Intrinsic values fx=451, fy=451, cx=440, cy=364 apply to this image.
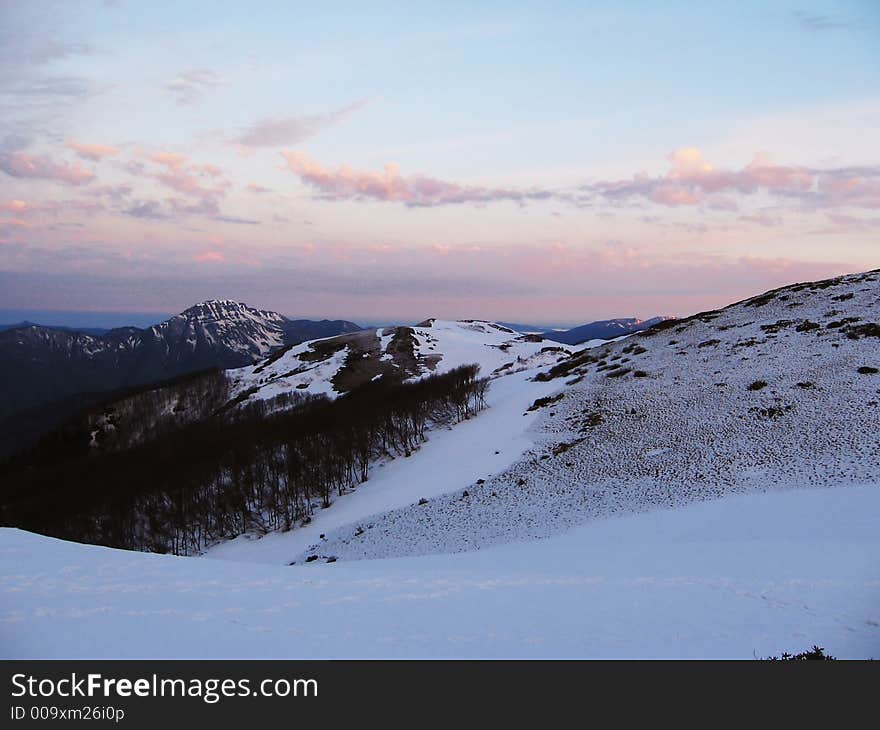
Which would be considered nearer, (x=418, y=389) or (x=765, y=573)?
(x=765, y=573)

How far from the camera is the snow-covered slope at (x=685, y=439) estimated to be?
2705cm

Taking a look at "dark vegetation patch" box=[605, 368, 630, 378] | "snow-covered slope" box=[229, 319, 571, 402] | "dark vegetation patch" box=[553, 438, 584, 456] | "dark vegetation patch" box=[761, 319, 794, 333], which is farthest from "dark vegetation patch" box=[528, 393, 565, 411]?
"snow-covered slope" box=[229, 319, 571, 402]

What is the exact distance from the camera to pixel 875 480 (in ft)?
75.5

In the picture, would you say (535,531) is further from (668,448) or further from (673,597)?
(673,597)

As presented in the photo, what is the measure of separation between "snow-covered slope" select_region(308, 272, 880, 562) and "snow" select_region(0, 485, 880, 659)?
9759 mm

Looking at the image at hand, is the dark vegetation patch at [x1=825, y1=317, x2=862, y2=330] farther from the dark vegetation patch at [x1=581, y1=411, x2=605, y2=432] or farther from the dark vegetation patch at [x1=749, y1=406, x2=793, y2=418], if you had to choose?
the dark vegetation patch at [x1=581, y1=411, x2=605, y2=432]

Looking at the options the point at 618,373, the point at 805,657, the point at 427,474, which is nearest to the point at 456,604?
the point at 805,657

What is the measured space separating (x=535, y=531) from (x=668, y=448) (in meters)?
13.1

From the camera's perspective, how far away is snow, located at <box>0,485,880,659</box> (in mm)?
9391

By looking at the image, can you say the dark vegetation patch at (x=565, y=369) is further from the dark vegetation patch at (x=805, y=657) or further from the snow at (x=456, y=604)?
the dark vegetation patch at (x=805, y=657)

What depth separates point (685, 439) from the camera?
3331cm

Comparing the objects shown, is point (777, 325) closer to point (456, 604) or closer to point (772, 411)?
point (772, 411)

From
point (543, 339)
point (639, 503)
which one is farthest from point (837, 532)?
point (543, 339)
